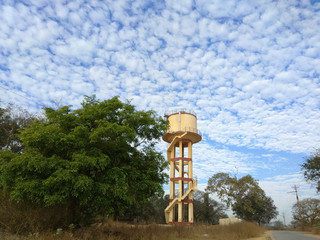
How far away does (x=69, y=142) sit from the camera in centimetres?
1221

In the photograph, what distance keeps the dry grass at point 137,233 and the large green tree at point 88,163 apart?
1.27 meters

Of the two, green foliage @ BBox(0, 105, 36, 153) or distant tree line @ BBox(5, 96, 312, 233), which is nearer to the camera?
distant tree line @ BBox(5, 96, 312, 233)

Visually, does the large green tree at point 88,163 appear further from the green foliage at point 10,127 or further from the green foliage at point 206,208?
the green foliage at point 206,208

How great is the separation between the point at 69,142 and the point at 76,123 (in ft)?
5.49

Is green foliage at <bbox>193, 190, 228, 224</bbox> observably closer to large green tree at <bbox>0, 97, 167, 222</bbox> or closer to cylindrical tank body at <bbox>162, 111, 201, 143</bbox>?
cylindrical tank body at <bbox>162, 111, 201, 143</bbox>

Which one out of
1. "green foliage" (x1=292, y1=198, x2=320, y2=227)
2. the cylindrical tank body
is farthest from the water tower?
"green foliage" (x1=292, y1=198, x2=320, y2=227)

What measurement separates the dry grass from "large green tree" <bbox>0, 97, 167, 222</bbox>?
127cm

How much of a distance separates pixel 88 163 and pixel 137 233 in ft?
17.8

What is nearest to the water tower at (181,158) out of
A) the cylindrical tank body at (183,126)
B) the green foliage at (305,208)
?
the cylindrical tank body at (183,126)

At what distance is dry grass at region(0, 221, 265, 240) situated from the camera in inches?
423

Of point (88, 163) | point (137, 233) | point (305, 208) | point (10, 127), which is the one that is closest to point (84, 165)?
point (88, 163)

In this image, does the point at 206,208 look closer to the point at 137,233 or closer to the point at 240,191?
the point at 240,191

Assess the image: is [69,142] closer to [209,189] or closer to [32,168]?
[32,168]

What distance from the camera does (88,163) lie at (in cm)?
1166
